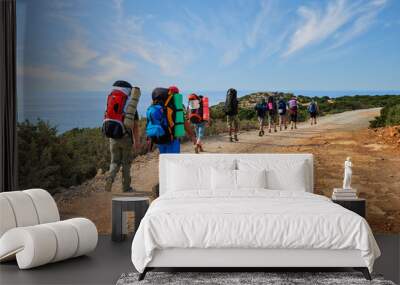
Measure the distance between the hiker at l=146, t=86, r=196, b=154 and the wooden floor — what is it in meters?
1.64

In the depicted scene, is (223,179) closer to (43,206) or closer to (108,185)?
(108,185)

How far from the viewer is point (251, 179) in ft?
24.8

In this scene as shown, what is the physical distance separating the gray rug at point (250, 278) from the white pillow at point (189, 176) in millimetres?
1853

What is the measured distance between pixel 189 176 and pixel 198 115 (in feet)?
3.55

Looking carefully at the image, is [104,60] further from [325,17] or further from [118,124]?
[325,17]

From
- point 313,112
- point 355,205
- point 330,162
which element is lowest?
point 355,205

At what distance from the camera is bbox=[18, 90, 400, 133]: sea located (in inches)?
336

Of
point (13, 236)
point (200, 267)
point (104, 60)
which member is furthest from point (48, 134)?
point (200, 267)

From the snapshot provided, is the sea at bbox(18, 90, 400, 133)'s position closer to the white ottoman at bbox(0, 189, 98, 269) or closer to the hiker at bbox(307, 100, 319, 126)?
the hiker at bbox(307, 100, 319, 126)

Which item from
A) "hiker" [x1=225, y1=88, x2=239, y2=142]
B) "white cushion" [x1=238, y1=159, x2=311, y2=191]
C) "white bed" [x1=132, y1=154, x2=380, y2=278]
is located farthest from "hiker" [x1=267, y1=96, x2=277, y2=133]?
"white bed" [x1=132, y1=154, x2=380, y2=278]

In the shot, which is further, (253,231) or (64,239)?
(64,239)

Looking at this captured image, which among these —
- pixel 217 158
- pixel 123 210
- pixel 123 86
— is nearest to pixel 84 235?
pixel 123 210

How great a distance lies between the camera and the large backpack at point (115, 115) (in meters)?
8.57

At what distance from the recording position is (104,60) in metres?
8.56
